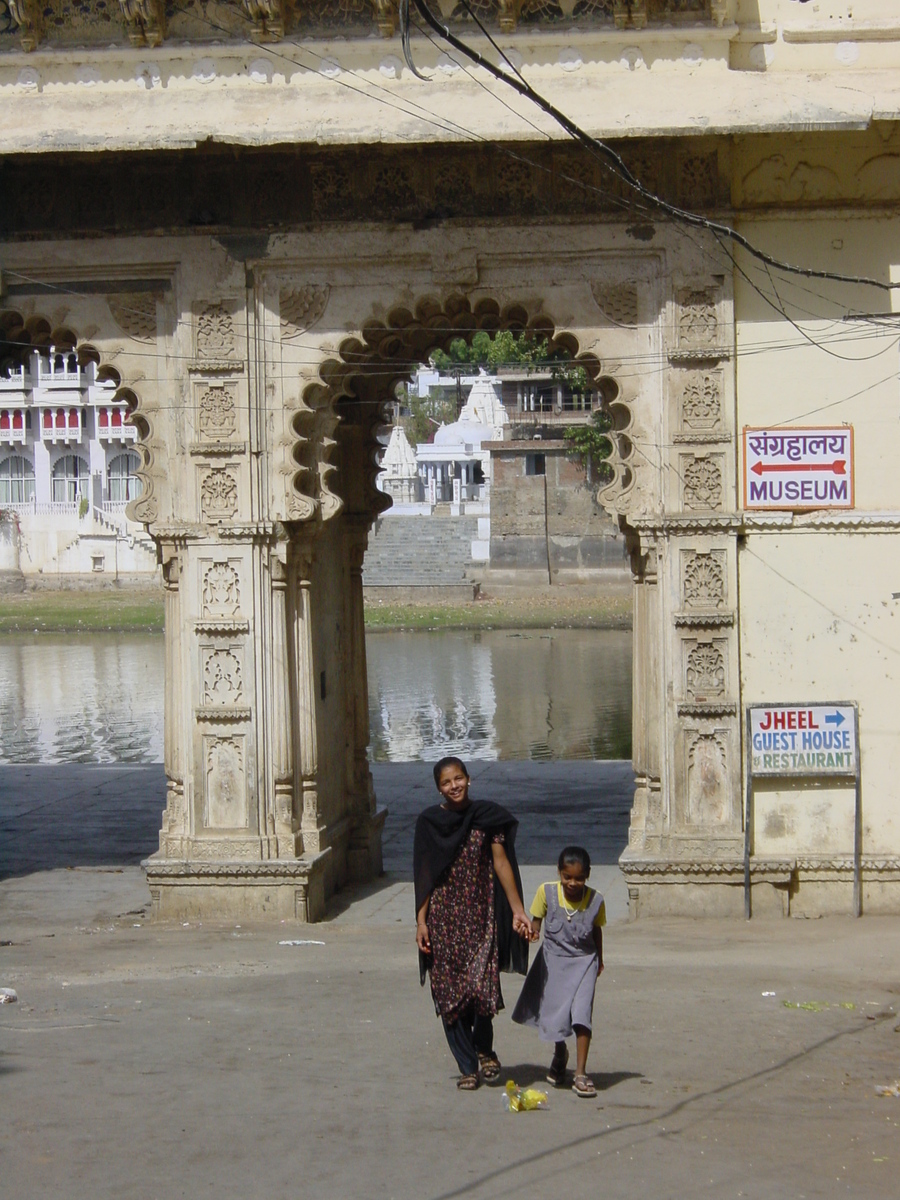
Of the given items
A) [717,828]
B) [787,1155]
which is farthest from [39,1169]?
[717,828]

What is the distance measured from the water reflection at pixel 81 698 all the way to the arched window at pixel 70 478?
16.7 meters

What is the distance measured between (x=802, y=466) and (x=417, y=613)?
3067 centimetres

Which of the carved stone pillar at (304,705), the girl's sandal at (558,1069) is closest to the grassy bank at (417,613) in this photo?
the carved stone pillar at (304,705)

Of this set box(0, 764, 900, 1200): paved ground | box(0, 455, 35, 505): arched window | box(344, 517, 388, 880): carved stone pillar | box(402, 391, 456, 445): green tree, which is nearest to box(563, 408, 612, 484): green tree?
box(402, 391, 456, 445): green tree

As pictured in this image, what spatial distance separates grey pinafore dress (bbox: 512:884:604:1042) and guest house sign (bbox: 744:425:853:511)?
371 cm

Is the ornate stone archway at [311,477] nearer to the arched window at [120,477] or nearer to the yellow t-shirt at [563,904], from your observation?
the yellow t-shirt at [563,904]

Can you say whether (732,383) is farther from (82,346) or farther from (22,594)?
(22,594)

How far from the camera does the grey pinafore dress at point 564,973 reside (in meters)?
5.22

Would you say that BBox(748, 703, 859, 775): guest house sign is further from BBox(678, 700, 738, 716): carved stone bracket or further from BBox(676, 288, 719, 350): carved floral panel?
BBox(676, 288, 719, 350): carved floral panel

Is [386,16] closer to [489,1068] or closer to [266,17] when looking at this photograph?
[266,17]

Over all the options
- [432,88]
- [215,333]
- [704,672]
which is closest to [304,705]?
[215,333]

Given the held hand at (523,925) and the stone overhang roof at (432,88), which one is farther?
the stone overhang roof at (432,88)

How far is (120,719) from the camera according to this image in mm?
21938

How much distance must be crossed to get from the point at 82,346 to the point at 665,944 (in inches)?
183
